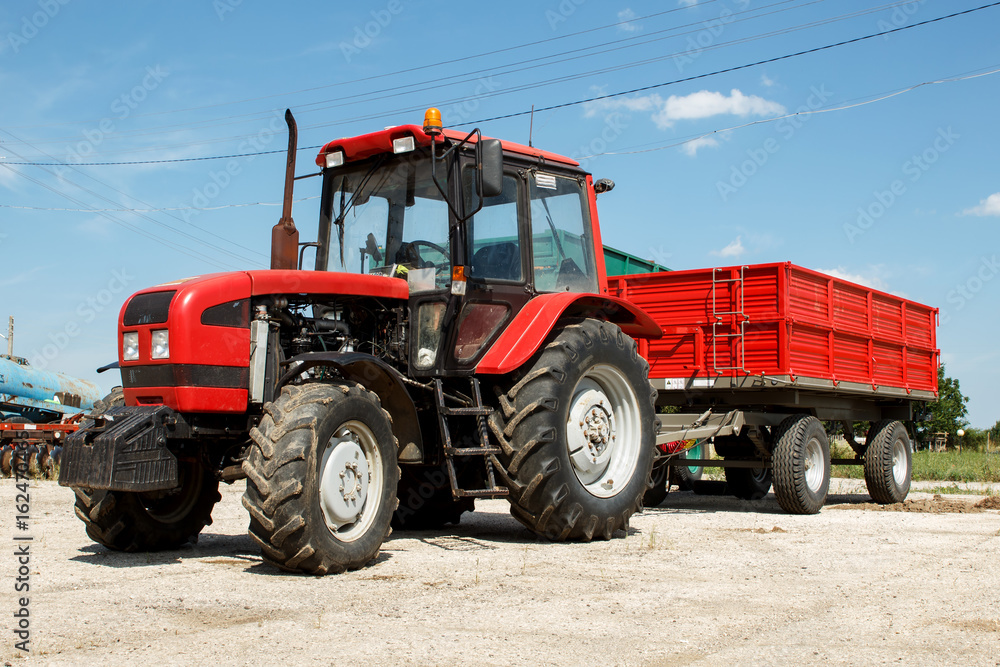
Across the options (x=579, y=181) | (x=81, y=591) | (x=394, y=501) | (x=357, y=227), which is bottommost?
(x=81, y=591)

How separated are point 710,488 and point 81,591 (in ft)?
28.0

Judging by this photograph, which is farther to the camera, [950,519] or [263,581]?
[950,519]

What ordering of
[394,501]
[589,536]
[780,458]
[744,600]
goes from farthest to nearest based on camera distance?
[780,458], [589,536], [394,501], [744,600]

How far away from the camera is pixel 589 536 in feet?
22.7

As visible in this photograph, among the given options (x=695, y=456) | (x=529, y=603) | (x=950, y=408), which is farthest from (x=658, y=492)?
(x=950, y=408)

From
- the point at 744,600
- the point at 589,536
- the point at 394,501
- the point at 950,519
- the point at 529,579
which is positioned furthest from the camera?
the point at 950,519

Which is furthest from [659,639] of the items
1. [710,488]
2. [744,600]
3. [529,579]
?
[710,488]

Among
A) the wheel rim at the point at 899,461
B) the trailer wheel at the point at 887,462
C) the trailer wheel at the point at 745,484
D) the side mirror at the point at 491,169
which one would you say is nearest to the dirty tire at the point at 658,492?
the trailer wheel at the point at 745,484

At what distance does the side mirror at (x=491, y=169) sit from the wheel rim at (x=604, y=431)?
1.73 m

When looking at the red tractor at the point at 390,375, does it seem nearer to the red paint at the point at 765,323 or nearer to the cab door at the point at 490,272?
the cab door at the point at 490,272

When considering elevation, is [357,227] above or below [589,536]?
above

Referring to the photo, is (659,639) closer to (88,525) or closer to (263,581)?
(263,581)

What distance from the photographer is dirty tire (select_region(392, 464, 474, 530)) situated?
7434 millimetres

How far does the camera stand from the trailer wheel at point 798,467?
9898 millimetres
